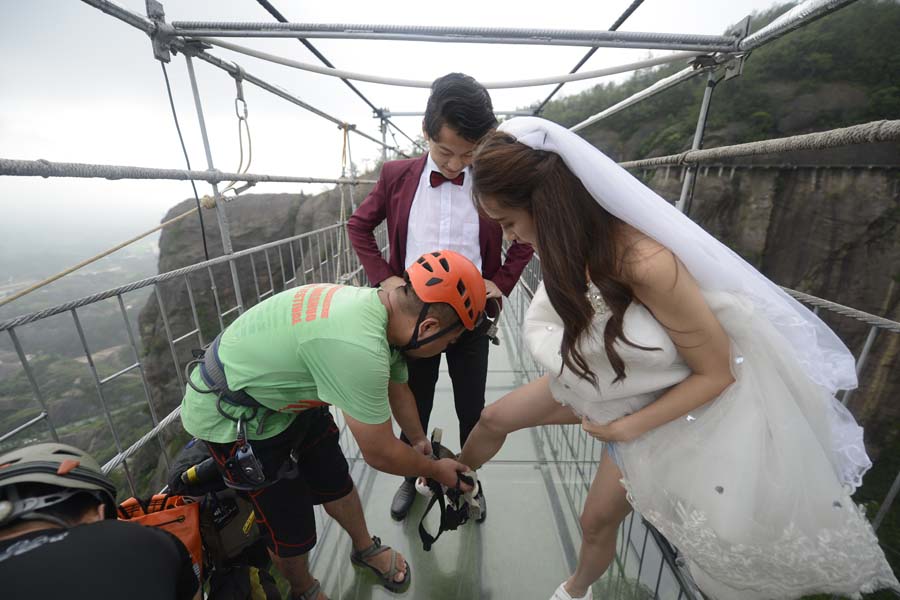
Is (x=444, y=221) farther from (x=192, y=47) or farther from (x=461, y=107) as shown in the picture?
(x=192, y=47)

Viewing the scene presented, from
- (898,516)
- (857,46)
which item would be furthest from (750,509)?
(857,46)

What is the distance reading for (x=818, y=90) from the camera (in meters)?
22.5

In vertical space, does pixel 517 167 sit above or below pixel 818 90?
below

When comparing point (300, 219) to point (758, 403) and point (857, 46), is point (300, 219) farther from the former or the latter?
point (857, 46)

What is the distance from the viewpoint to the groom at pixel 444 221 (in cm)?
149

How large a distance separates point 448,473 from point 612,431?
0.69 metres

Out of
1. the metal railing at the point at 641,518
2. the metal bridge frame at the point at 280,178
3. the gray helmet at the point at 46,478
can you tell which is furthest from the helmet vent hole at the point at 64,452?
the metal railing at the point at 641,518

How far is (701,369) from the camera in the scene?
0.98 m

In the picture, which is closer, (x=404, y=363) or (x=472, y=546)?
(x=404, y=363)

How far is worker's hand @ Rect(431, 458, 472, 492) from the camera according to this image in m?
1.47

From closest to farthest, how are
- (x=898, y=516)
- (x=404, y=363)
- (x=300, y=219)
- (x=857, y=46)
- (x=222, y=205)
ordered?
(x=404, y=363), (x=222, y=205), (x=300, y=219), (x=898, y=516), (x=857, y=46)

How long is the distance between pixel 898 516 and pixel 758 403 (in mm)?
19420

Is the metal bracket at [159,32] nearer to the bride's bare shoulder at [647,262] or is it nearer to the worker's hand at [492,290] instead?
the worker's hand at [492,290]

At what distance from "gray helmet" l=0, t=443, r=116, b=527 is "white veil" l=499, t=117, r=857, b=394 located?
1.27 meters
